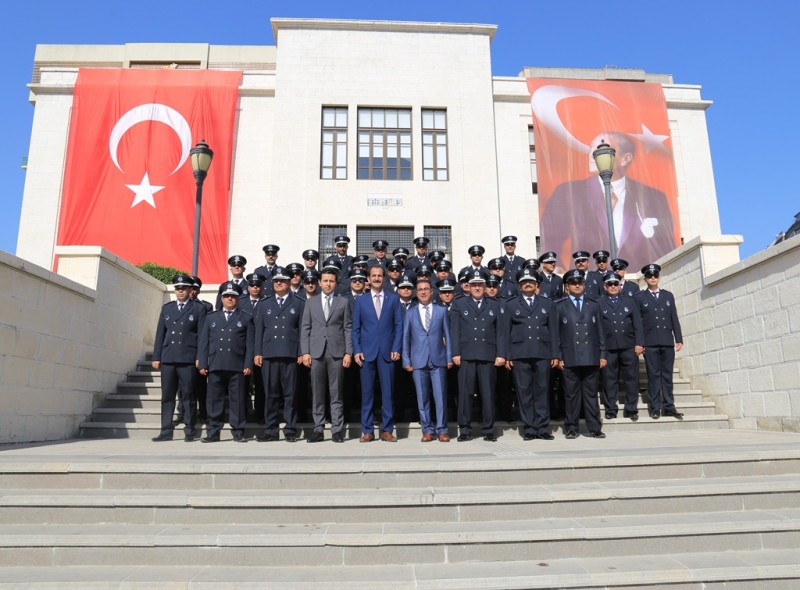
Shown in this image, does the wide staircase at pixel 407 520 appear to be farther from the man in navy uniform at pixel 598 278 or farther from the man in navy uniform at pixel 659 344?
the man in navy uniform at pixel 598 278

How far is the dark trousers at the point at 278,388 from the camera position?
6.85 metres

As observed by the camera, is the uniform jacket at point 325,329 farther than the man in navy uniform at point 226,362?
No

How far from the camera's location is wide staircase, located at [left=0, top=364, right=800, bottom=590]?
135 inches

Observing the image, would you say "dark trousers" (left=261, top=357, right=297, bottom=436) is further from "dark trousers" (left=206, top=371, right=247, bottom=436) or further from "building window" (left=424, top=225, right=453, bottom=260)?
"building window" (left=424, top=225, right=453, bottom=260)

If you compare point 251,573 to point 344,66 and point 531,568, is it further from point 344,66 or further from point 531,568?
point 344,66

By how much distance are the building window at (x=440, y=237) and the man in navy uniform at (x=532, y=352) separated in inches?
448

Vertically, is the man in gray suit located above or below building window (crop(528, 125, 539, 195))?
below

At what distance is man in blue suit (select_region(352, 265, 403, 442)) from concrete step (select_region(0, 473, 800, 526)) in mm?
2563

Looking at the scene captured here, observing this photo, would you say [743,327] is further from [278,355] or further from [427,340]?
[278,355]

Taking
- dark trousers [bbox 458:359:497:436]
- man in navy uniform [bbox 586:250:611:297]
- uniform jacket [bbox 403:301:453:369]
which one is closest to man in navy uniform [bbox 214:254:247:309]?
uniform jacket [bbox 403:301:453:369]

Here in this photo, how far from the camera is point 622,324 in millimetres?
7918

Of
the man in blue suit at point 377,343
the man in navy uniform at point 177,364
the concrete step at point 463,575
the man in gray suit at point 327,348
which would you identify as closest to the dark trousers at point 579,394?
the man in blue suit at point 377,343

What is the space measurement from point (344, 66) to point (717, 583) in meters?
18.8

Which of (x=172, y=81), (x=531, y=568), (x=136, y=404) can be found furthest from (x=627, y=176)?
(x=531, y=568)
